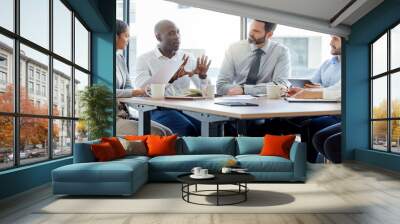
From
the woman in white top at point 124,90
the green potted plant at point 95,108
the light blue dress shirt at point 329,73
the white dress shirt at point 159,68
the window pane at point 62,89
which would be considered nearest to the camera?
the window pane at point 62,89

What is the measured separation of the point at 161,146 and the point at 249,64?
3911mm

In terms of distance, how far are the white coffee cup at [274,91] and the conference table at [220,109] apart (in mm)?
104

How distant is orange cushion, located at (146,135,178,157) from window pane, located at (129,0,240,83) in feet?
10.6

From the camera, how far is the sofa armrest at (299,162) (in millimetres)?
6383

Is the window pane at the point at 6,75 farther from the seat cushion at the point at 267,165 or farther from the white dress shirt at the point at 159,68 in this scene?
the white dress shirt at the point at 159,68

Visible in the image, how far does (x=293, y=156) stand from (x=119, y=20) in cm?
541

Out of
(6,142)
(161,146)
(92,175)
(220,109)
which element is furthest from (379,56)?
(6,142)

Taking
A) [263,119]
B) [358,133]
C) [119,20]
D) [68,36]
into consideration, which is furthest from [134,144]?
[358,133]

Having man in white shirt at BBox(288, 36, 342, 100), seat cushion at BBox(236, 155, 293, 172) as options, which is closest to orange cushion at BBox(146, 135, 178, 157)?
seat cushion at BBox(236, 155, 293, 172)

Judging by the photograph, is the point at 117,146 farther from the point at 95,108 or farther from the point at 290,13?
the point at 290,13

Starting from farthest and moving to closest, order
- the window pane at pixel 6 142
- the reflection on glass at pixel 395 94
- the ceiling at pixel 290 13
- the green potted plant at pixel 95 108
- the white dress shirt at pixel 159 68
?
1. the white dress shirt at pixel 159 68
2. the ceiling at pixel 290 13
3. the reflection on glass at pixel 395 94
4. the green potted plant at pixel 95 108
5. the window pane at pixel 6 142

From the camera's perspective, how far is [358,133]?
991cm

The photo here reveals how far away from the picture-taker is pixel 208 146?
7188 mm

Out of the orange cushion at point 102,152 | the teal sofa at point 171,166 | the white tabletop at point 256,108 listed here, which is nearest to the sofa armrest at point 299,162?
the teal sofa at point 171,166
